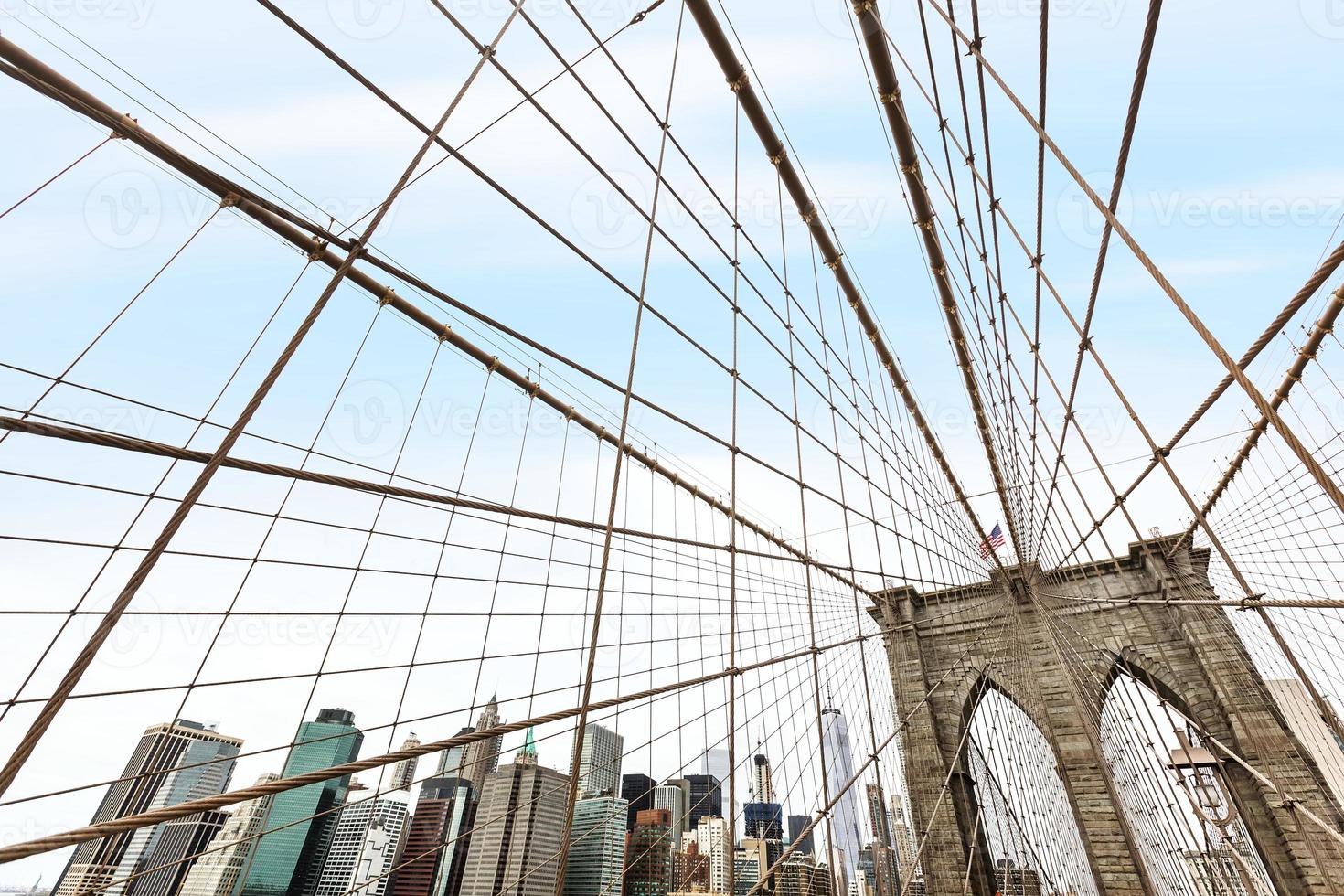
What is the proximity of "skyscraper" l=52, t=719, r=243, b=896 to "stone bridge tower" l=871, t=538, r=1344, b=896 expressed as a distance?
10.1 meters

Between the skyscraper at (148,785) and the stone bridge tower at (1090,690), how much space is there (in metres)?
10.1

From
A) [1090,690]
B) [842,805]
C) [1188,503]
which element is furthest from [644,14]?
[1090,690]

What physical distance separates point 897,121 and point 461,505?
14.8 feet

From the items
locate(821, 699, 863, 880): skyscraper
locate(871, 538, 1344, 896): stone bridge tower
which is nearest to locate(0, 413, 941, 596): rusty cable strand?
locate(821, 699, 863, 880): skyscraper

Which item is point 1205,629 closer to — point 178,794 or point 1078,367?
point 1078,367

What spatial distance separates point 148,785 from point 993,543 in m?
14.6

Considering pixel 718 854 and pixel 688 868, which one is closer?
pixel 688 868

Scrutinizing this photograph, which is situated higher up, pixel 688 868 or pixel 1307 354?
pixel 1307 354

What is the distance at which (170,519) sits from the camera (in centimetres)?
124

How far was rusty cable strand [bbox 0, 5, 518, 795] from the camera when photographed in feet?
3.28

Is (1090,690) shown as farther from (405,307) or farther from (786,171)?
(405,307)

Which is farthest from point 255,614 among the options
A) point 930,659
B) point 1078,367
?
point 930,659

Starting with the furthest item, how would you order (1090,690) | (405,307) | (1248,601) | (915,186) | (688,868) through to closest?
(1090,690)
(688,868)
(915,186)
(405,307)
(1248,601)

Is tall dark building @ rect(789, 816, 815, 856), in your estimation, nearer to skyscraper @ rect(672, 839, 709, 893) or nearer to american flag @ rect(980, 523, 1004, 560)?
skyscraper @ rect(672, 839, 709, 893)
